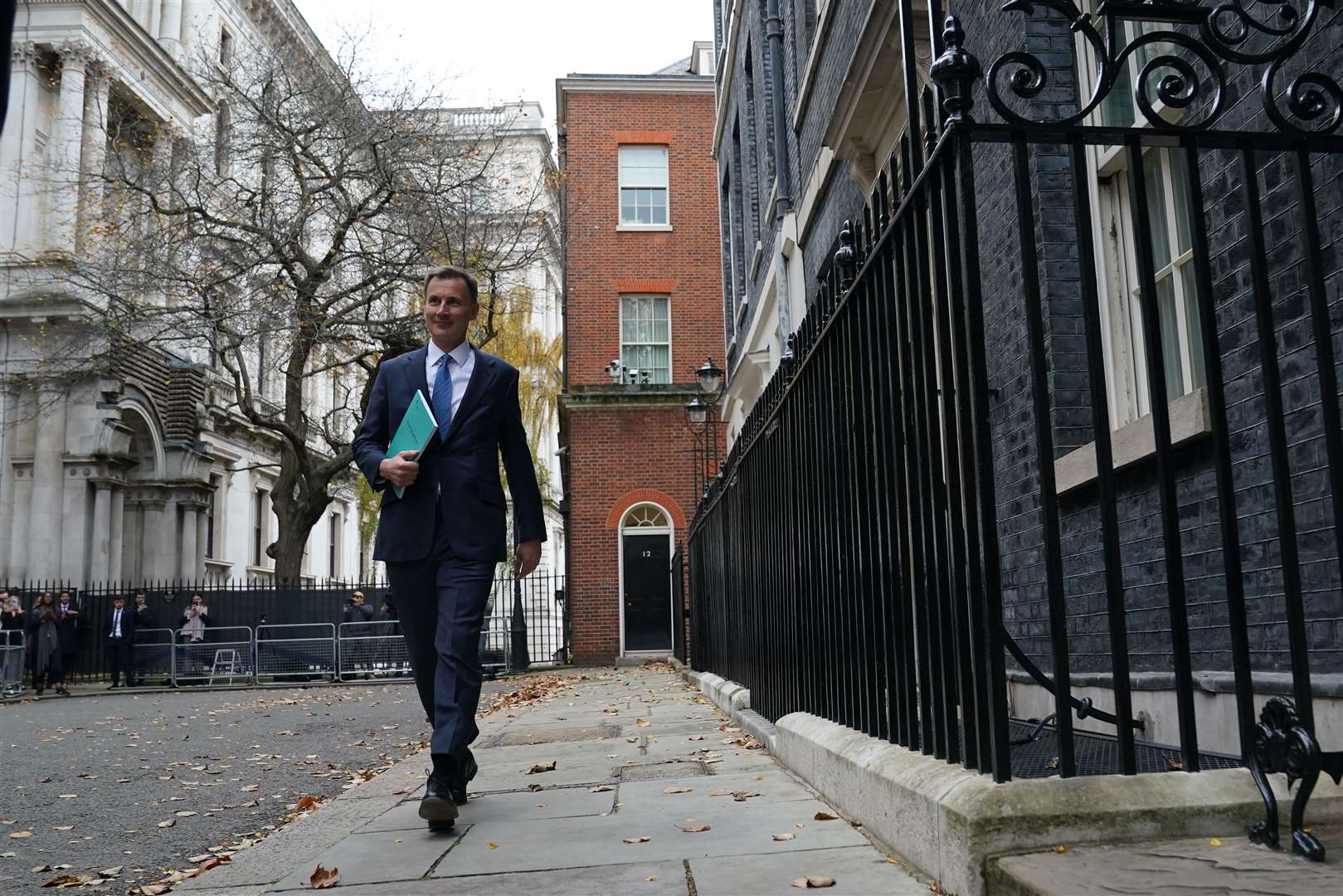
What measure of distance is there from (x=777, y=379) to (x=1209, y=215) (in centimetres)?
202

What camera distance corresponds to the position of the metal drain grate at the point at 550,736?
6.93 m

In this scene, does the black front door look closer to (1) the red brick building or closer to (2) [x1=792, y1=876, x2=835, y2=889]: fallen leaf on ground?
(1) the red brick building

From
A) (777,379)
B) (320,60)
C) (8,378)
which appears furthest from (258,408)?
(777,379)

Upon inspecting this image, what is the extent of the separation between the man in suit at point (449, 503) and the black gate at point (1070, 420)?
123 cm

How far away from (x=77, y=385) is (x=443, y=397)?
23408 mm

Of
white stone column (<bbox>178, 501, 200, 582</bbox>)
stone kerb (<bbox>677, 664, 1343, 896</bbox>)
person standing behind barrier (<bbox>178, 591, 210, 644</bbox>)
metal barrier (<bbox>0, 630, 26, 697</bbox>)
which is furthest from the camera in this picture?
white stone column (<bbox>178, 501, 200, 582</bbox>)

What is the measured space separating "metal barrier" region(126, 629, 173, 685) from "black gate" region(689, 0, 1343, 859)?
1831 cm

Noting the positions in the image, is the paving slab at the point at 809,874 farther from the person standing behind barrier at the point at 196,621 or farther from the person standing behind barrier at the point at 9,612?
the person standing behind barrier at the point at 9,612

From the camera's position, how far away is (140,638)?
2136 centimetres

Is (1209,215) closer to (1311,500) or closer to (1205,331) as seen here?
(1311,500)

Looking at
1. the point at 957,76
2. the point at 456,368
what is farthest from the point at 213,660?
the point at 957,76

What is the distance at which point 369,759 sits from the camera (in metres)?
7.64

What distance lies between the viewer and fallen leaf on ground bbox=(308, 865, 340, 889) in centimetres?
304

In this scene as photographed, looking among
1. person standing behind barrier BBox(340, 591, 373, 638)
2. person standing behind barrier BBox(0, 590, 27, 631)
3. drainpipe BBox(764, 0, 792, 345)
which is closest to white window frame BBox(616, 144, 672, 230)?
person standing behind barrier BBox(340, 591, 373, 638)
